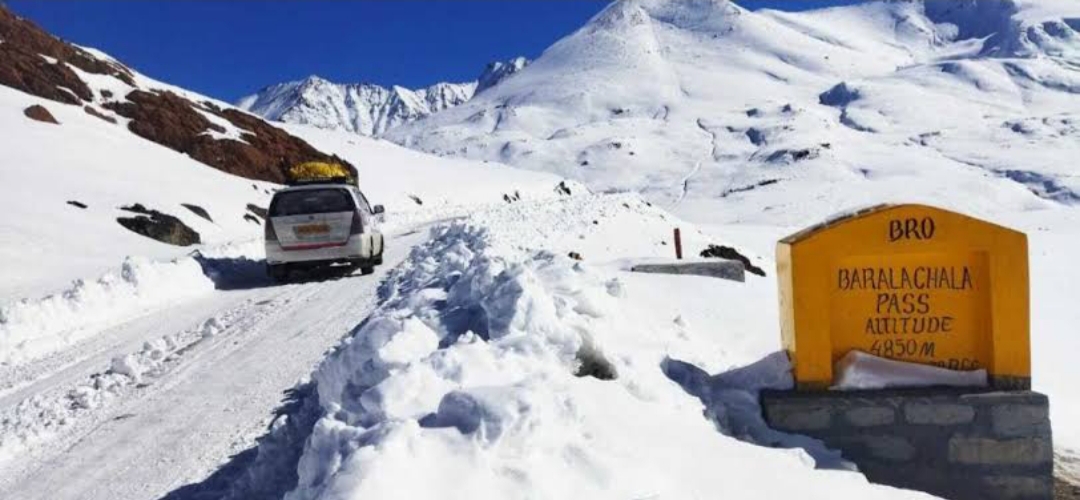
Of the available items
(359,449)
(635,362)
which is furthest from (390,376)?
(635,362)

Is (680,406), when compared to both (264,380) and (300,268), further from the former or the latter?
(300,268)

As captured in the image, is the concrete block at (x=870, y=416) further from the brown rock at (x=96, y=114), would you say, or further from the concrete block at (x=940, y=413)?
the brown rock at (x=96, y=114)

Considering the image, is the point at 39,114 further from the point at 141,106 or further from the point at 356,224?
the point at 356,224

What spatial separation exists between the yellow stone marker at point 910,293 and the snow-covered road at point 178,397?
3923 mm

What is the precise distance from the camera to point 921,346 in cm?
610

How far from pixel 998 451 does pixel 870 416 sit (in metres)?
0.83

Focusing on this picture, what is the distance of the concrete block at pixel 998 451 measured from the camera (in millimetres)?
5816

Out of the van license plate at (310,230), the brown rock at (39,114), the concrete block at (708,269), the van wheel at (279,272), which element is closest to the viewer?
the concrete block at (708,269)

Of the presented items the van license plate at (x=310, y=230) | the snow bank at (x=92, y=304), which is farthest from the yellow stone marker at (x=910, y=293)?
the van license plate at (x=310, y=230)

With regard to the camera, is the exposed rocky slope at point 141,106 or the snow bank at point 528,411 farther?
the exposed rocky slope at point 141,106

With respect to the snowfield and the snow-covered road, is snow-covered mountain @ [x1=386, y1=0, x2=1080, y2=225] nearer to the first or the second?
the snowfield

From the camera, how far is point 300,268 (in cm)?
1472

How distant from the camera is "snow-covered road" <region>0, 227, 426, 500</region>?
5945 millimetres

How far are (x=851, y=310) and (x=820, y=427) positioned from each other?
0.81 metres
